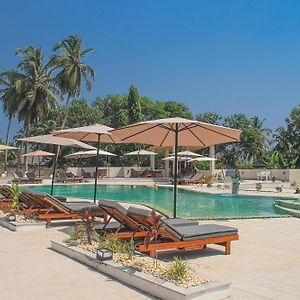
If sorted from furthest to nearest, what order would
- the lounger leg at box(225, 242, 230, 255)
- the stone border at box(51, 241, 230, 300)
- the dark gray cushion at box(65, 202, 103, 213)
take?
the dark gray cushion at box(65, 202, 103, 213)
the lounger leg at box(225, 242, 230, 255)
the stone border at box(51, 241, 230, 300)

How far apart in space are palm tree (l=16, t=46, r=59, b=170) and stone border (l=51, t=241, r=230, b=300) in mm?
31391

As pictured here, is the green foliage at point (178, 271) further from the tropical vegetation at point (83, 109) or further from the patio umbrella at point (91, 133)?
the tropical vegetation at point (83, 109)

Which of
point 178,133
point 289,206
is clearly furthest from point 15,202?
point 289,206

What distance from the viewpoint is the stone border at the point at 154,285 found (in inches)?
153

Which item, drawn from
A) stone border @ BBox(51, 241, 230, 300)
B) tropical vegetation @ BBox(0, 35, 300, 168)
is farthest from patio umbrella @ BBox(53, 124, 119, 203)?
tropical vegetation @ BBox(0, 35, 300, 168)

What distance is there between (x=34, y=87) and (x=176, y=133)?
97.0 feet

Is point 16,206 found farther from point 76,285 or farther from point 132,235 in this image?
point 76,285

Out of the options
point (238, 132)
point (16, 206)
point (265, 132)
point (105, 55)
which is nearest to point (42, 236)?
point (16, 206)

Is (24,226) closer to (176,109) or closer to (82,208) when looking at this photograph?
(82,208)

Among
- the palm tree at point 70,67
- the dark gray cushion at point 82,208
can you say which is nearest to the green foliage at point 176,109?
the palm tree at point 70,67

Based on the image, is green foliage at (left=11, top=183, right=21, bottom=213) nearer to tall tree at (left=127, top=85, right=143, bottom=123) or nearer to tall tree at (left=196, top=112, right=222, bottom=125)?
tall tree at (left=127, top=85, right=143, bottom=123)

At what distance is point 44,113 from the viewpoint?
119ft

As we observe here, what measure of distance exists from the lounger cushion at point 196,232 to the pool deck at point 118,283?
1.11 ft

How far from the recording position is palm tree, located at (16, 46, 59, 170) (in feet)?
114
